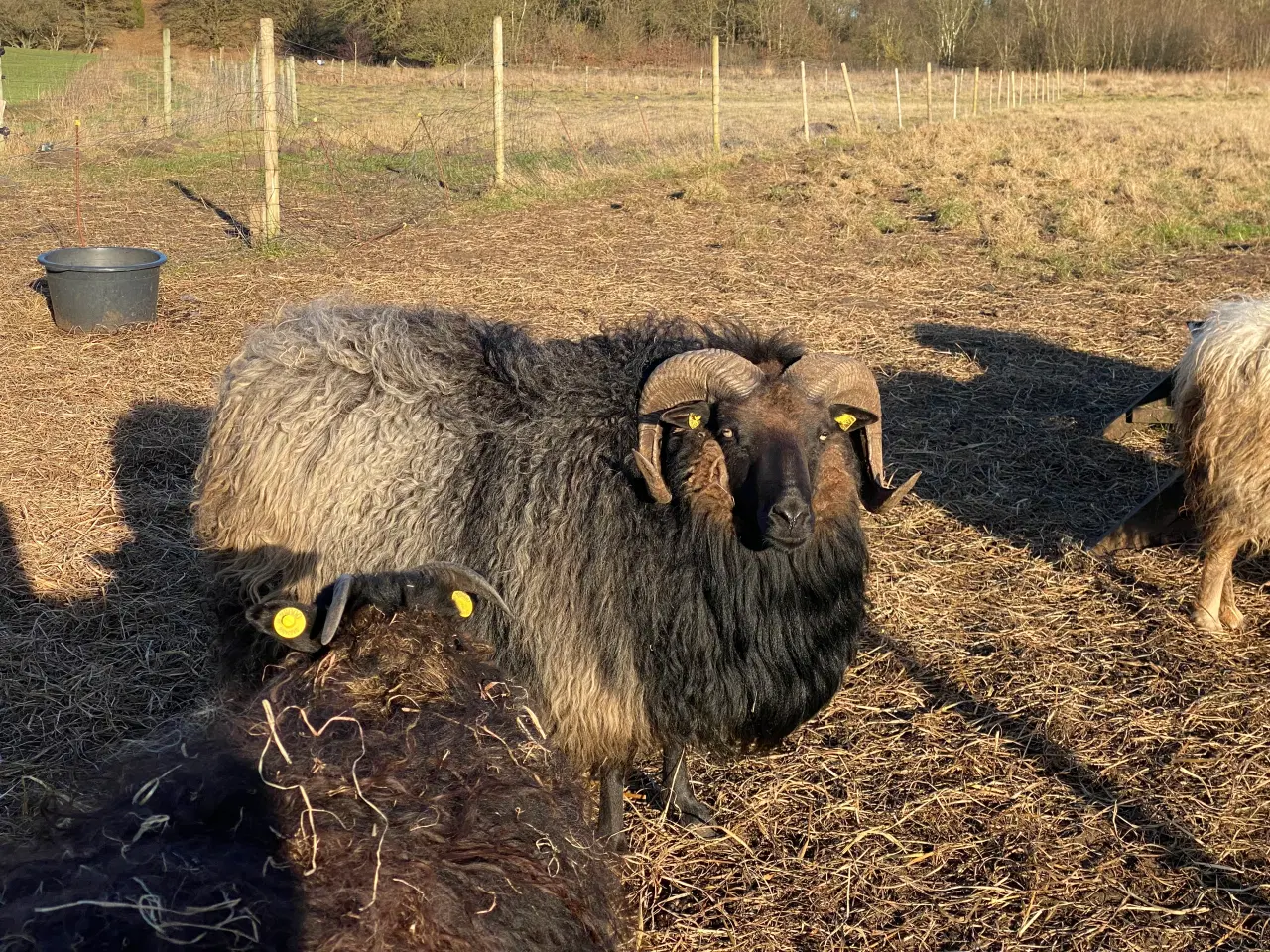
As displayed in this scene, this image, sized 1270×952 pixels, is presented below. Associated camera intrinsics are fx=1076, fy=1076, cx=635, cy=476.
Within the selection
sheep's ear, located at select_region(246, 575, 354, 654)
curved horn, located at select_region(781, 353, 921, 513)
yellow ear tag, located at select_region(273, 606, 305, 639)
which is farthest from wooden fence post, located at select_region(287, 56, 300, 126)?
yellow ear tag, located at select_region(273, 606, 305, 639)

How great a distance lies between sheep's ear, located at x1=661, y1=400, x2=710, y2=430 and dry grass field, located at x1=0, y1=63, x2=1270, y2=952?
5.35 feet

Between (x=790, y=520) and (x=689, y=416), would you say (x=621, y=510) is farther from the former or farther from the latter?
(x=790, y=520)

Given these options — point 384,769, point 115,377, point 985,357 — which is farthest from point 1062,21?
point 384,769

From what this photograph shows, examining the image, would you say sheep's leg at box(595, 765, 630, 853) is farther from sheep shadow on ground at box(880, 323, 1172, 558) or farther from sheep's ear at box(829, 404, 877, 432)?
sheep shadow on ground at box(880, 323, 1172, 558)

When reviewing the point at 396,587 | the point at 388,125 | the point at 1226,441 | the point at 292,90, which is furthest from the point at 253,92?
the point at 396,587

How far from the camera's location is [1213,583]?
5.76 m

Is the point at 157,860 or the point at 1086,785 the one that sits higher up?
the point at 157,860

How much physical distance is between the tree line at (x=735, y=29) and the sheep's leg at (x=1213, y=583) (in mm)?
39430

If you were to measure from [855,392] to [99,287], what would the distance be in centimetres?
865

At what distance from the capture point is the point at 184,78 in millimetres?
34688

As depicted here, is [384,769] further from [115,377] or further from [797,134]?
[797,134]

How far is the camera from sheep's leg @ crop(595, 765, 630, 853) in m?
4.29

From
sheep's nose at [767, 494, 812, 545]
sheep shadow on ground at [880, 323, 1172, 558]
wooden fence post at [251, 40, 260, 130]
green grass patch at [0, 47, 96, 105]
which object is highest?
green grass patch at [0, 47, 96, 105]

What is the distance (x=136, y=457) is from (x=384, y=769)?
5.79 metres
